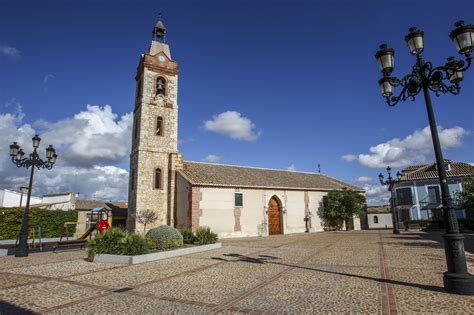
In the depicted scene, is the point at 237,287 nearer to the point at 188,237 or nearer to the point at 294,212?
the point at 188,237

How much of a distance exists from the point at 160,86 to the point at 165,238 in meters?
16.6

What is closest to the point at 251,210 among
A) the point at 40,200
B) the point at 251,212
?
the point at 251,212

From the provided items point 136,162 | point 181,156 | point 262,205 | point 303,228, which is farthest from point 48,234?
point 303,228

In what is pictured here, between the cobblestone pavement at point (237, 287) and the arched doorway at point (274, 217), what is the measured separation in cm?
1582

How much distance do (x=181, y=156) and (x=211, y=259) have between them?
15.3 metres

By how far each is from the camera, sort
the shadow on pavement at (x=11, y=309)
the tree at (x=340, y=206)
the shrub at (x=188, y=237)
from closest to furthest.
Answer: the shadow on pavement at (x=11, y=309)
the shrub at (x=188, y=237)
the tree at (x=340, y=206)

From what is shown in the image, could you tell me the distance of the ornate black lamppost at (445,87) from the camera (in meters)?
5.87

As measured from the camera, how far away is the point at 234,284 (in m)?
7.30

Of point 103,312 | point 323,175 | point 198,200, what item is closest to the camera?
point 103,312

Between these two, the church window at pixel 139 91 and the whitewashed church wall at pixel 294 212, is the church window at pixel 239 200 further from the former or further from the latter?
the church window at pixel 139 91

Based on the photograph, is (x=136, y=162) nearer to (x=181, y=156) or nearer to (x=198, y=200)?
(x=181, y=156)

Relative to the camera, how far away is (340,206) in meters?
29.3

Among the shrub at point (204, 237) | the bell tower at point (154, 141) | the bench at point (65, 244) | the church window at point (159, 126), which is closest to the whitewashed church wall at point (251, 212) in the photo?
the bell tower at point (154, 141)

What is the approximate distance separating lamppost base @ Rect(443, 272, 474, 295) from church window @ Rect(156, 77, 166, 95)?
972 inches
